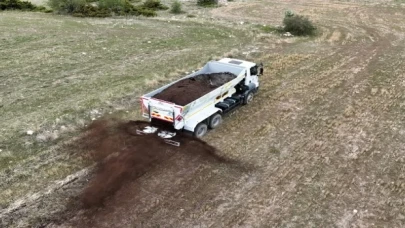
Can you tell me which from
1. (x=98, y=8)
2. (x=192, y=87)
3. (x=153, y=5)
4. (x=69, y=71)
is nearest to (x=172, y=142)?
(x=192, y=87)

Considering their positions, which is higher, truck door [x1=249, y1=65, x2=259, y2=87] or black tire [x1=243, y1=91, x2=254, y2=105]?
truck door [x1=249, y1=65, x2=259, y2=87]

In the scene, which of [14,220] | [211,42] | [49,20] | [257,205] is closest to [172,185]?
[257,205]

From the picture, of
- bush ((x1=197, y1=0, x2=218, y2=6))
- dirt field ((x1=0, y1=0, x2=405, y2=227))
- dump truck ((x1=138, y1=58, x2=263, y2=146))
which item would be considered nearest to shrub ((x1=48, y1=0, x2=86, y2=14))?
bush ((x1=197, y1=0, x2=218, y2=6))

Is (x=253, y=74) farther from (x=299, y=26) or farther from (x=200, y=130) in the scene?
(x=299, y=26)

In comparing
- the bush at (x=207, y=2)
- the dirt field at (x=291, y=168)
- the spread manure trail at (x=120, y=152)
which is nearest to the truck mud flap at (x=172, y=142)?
the spread manure trail at (x=120, y=152)

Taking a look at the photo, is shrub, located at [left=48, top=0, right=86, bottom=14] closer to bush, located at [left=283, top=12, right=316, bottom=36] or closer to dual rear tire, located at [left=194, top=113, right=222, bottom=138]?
bush, located at [left=283, top=12, right=316, bottom=36]

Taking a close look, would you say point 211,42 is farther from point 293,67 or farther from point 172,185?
point 172,185
